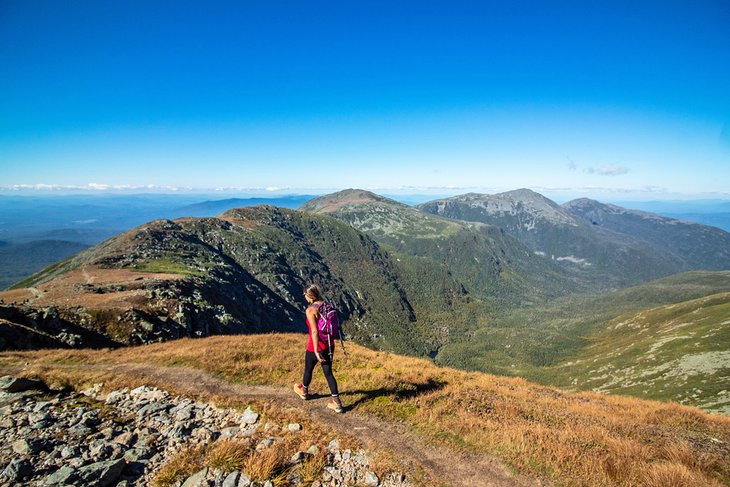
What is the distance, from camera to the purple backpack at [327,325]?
13828mm

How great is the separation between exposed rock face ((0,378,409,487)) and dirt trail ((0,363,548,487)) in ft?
4.65

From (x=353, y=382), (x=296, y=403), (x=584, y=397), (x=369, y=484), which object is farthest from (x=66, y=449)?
(x=584, y=397)

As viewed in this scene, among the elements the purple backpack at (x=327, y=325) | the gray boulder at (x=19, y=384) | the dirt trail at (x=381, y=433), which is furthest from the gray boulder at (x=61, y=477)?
the gray boulder at (x=19, y=384)

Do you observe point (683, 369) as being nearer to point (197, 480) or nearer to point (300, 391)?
point (300, 391)

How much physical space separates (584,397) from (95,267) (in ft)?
386

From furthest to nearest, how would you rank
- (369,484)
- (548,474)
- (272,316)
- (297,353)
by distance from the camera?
(272,316)
(297,353)
(548,474)
(369,484)

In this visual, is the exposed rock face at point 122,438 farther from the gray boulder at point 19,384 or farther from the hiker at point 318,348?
the hiker at point 318,348

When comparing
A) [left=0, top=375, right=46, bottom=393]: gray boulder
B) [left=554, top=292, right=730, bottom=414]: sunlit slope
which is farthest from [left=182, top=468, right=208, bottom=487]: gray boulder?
[left=554, top=292, right=730, bottom=414]: sunlit slope

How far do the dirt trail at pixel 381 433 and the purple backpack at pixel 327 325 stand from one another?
3.27m

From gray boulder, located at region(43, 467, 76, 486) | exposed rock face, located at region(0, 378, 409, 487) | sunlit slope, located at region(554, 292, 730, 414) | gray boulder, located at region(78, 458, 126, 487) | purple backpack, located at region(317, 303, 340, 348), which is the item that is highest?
purple backpack, located at region(317, 303, 340, 348)

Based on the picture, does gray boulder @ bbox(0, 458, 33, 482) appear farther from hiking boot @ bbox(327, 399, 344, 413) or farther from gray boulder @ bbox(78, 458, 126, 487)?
hiking boot @ bbox(327, 399, 344, 413)

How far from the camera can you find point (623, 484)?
32.1 feet

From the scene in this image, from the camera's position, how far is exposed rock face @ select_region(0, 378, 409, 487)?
8.95 meters

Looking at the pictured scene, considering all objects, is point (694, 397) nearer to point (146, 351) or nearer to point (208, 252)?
point (146, 351)
